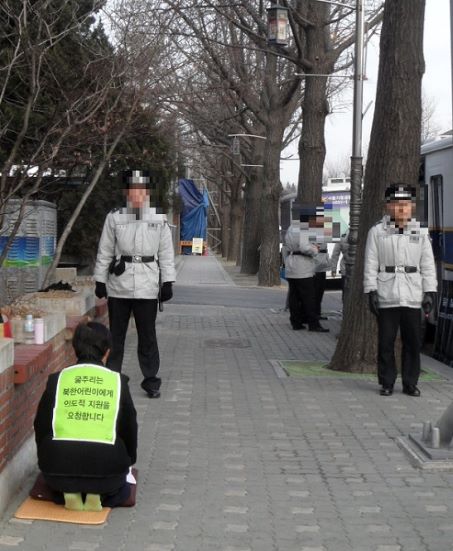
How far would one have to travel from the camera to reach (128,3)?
553 inches

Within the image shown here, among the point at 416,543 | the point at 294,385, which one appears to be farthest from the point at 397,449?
the point at 294,385

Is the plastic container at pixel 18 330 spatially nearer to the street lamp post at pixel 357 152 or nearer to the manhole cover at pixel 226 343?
the manhole cover at pixel 226 343

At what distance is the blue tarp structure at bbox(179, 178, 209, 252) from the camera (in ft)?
200

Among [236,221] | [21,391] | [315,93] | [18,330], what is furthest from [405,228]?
[236,221]

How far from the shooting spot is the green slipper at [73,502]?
5.25 meters

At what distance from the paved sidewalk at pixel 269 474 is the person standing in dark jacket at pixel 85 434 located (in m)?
0.23

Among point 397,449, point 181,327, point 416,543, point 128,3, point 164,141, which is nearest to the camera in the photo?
point 416,543

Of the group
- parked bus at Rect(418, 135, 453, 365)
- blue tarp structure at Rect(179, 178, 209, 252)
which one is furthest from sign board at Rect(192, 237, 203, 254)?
parked bus at Rect(418, 135, 453, 365)

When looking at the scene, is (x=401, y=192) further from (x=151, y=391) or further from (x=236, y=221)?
(x=236, y=221)

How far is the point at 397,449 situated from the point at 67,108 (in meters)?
6.17

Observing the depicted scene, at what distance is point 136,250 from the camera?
8227 mm

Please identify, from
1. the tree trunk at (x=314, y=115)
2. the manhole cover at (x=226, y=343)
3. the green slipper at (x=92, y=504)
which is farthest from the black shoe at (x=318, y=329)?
the green slipper at (x=92, y=504)

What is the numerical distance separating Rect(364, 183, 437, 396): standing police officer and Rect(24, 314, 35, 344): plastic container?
339 centimetres

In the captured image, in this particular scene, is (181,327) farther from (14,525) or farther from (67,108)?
(14,525)
